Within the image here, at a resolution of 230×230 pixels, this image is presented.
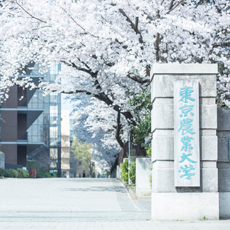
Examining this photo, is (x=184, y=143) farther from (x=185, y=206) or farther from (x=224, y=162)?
(x=185, y=206)

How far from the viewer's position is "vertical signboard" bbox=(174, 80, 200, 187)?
862cm

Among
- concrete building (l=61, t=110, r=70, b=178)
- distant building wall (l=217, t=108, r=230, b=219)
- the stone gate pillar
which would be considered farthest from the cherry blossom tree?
concrete building (l=61, t=110, r=70, b=178)

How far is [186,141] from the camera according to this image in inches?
340

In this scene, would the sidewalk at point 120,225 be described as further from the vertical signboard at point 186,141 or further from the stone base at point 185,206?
the vertical signboard at point 186,141

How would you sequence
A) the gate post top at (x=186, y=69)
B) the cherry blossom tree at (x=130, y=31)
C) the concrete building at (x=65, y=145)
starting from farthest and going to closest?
the concrete building at (x=65, y=145) < the cherry blossom tree at (x=130, y=31) < the gate post top at (x=186, y=69)

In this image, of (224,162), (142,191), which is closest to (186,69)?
(224,162)

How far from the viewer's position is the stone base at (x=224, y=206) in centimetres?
885

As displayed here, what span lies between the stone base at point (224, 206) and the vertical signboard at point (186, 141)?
679mm

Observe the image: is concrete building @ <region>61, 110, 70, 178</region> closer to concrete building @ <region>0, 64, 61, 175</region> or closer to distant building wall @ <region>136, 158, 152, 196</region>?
concrete building @ <region>0, 64, 61, 175</region>

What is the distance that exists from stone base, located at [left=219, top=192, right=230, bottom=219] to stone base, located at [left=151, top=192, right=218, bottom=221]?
9.4 inches

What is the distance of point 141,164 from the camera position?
15367 mm

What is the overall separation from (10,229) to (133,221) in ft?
7.87

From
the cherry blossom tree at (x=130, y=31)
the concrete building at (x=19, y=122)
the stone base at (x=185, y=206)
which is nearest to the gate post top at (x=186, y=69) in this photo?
the stone base at (x=185, y=206)

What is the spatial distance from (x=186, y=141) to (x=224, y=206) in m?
1.56
